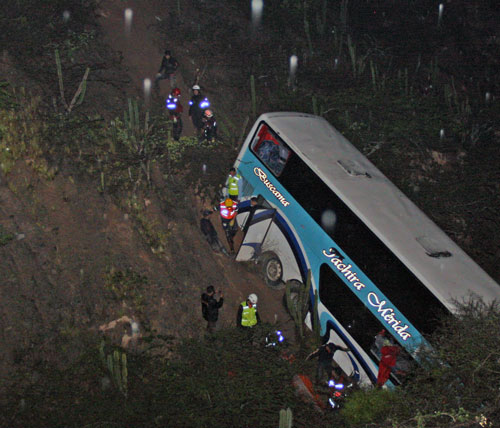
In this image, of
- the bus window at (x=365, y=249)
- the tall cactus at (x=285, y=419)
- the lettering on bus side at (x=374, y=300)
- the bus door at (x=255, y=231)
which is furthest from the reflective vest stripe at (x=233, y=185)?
the tall cactus at (x=285, y=419)

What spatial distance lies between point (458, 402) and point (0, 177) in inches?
431

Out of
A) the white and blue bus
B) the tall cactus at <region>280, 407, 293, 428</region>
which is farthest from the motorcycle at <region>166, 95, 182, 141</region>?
the tall cactus at <region>280, 407, 293, 428</region>

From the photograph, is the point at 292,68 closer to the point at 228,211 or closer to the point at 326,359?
the point at 228,211

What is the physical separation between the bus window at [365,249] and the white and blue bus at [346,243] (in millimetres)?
19

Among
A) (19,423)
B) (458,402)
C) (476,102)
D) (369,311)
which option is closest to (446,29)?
(476,102)

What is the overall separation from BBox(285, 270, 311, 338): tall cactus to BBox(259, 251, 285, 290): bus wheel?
0.68 meters

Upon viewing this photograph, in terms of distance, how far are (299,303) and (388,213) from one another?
272cm

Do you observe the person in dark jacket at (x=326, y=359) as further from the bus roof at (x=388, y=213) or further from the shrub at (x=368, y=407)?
the bus roof at (x=388, y=213)

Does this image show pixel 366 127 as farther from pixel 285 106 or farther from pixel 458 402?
pixel 458 402

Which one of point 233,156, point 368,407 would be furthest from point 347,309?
point 233,156

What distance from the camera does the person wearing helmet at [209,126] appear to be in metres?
16.8

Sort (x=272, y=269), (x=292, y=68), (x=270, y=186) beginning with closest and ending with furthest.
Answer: (x=270, y=186) < (x=272, y=269) < (x=292, y=68)

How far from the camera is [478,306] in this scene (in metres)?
10.8

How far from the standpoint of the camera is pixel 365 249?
38.7ft
